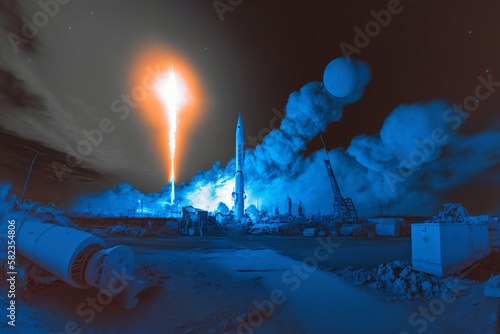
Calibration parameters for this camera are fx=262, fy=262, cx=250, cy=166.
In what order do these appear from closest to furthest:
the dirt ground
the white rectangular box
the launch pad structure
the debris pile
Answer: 1. the dirt ground
2. the debris pile
3. the white rectangular box
4. the launch pad structure

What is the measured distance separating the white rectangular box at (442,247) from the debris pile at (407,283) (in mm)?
531

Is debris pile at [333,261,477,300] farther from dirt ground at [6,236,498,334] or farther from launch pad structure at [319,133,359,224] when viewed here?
launch pad structure at [319,133,359,224]

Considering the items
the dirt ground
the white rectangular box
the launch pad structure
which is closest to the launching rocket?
the launch pad structure

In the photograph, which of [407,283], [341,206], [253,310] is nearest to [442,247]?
[407,283]

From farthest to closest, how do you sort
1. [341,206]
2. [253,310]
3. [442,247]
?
[341,206]
[442,247]
[253,310]

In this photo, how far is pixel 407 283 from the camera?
10703mm

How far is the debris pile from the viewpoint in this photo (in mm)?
9941

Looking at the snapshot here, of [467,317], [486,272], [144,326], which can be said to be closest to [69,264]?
[144,326]

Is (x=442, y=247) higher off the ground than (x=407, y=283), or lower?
higher

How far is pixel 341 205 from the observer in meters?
63.5

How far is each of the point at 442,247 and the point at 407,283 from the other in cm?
226

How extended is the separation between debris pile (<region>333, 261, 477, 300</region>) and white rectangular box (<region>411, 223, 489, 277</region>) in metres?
0.53

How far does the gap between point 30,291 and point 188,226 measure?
36.6 metres

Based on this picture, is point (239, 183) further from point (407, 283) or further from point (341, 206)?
point (407, 283)
